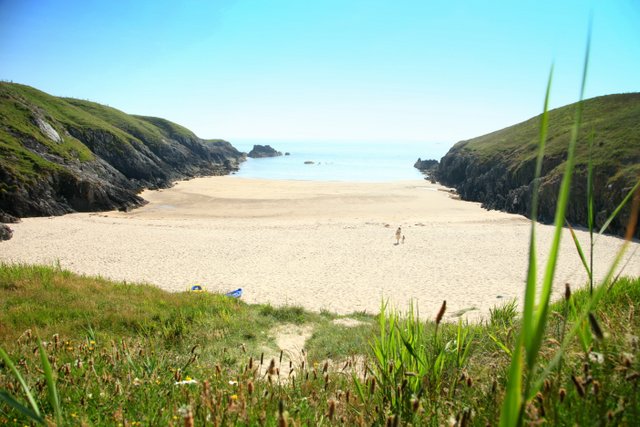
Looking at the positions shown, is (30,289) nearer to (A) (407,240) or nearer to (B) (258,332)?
(B) (258,332)

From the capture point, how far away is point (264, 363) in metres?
7.66

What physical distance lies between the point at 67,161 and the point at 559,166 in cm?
4945

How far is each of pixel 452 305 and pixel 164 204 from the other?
3613cm

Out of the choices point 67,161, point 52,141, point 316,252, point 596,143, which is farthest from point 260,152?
point 316,252

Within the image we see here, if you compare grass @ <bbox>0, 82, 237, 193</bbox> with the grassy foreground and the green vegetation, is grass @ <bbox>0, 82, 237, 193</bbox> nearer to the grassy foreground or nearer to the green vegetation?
the grassy foreground

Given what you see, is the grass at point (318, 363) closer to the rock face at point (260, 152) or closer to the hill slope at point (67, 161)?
the hill slope at point (67, 161)

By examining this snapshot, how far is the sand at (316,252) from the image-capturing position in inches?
659

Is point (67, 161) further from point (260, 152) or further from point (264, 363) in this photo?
point (260, 152)

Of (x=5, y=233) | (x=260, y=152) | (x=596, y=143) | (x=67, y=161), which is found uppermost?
(x=596, y=143)

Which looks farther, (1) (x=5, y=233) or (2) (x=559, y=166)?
(2) (x=559, y=166)

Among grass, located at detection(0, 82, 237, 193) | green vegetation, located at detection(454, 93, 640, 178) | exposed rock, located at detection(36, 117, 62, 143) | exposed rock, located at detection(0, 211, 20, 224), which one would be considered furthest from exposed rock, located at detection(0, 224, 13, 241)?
green vegetation, located at detection(454, 93, 640, 178)

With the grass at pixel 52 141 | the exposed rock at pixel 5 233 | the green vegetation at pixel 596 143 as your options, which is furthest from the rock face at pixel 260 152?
the exposed rock at pixel 5 233

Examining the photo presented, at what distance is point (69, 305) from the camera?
9141 millimetres

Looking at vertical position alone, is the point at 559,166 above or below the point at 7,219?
above
